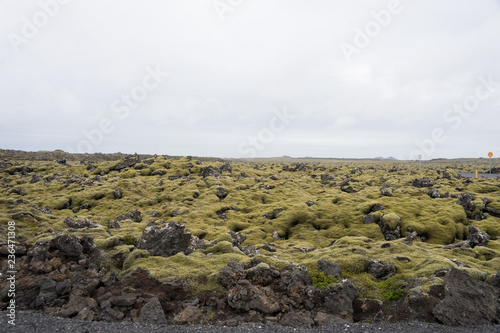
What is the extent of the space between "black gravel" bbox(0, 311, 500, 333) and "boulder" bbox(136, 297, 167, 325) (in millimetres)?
339

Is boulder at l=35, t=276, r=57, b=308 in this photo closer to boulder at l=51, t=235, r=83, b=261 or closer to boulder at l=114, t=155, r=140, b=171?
boulder at l=51, t=235, r=83, b=261

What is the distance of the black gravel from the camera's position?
10711mm

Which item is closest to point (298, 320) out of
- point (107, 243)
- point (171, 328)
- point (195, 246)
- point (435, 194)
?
point (171, 328)

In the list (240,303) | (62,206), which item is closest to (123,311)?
(240,303)

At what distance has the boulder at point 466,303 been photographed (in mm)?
11258

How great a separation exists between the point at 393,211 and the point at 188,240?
23.3 metres

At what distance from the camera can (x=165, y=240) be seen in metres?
17.5

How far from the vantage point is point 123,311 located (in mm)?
12352

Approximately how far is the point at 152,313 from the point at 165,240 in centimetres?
598

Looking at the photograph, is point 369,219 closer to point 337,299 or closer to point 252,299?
point 337,299

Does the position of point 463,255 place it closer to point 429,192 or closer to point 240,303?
point 240,303

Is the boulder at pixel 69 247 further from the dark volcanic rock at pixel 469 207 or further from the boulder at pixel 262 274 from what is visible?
the dark volcanic rock at pixel 469 207

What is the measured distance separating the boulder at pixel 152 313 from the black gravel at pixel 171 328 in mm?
339

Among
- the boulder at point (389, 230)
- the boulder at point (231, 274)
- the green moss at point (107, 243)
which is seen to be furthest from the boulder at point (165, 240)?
the boulder at point (389, 230)
